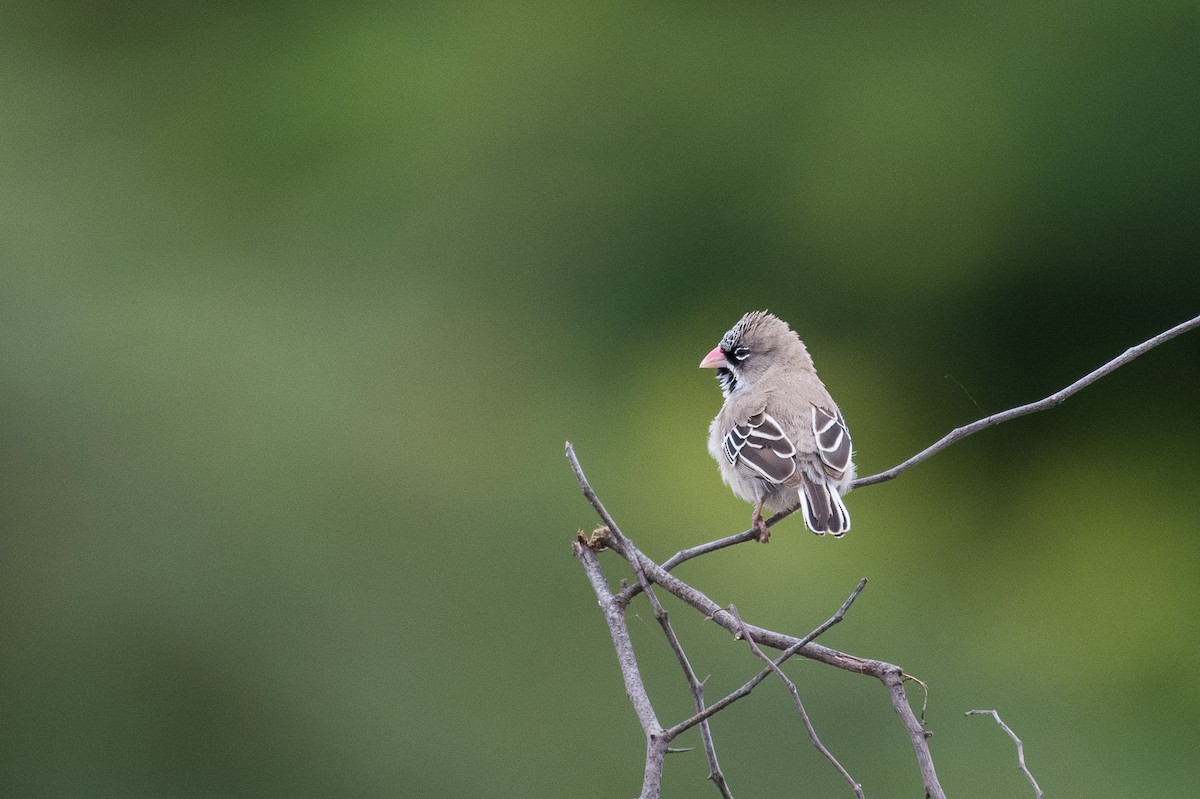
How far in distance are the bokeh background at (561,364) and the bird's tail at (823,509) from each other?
1467 millimetres

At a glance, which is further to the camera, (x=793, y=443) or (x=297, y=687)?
(x=297, y=687)

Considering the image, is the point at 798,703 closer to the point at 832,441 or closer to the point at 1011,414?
the point at 1011,414

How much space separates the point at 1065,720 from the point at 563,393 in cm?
257

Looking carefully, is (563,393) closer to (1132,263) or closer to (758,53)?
(758,53)

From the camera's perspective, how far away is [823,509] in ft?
9.25

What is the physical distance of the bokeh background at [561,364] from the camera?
4434 mm

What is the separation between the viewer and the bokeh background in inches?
175

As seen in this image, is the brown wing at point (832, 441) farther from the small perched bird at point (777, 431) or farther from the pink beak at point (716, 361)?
the pink beak at point (716, 361)

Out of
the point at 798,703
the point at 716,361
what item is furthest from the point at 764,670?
the point at 716,361

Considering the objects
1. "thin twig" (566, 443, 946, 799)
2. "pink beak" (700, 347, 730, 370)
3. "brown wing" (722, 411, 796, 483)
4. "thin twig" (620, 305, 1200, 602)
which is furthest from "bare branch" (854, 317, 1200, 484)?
"pink beak" (700, 347, 730, 370)

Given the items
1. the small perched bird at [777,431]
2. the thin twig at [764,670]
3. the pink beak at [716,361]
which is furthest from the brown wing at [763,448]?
the thin twig at [764,670]

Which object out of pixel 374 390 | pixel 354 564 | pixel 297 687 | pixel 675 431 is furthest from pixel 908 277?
pixel 297 687

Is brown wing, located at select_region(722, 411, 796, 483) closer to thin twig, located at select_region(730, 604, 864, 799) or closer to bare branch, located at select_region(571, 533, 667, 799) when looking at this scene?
bare branch, located at select_region(571, 533, 667, 799)

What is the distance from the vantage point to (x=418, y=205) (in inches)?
244
